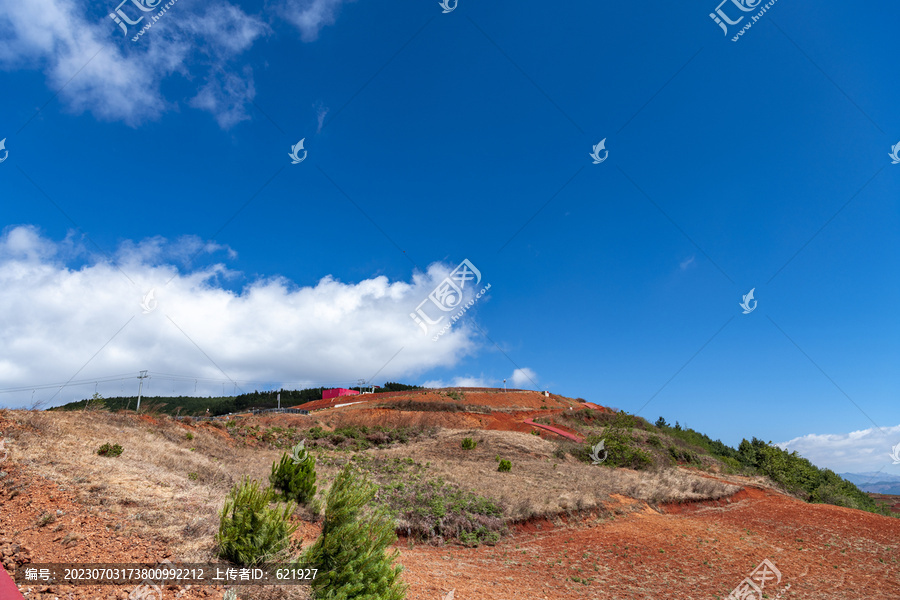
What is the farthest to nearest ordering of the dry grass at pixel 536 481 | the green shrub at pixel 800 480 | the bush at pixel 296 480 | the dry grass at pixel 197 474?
1. the green shrub at pixel 800 480
2. the dry grass at pixel 536 481
3. the bush at pixel 296 480
4. the dry grass at pixel 197 474

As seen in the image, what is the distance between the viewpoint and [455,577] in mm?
8742

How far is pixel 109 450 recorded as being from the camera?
10.7 metres

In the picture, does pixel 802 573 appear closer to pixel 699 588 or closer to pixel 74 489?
pixel 699 588

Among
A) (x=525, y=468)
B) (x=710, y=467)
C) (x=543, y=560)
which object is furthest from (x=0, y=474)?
(x=710, y=467)

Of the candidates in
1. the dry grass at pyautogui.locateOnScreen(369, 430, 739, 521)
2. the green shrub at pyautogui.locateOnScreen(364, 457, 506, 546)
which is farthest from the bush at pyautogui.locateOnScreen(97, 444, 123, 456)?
the dry grass at pyautogui.locateOnScreen(369, 430, 739, 521)

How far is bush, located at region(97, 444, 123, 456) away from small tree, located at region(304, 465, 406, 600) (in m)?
8.45

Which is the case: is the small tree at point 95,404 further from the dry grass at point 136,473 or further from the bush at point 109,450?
the bush at point 109,450

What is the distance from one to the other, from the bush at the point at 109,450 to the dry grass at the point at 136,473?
7.0 inches

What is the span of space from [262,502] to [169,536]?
→ 1433 millimetres

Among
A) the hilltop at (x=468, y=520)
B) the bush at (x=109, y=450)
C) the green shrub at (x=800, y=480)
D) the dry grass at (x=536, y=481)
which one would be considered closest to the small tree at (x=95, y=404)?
the hilltop at (x=468, y=520)

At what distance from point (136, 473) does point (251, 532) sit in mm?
5077

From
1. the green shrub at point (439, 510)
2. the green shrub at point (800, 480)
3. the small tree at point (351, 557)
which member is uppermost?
the small tree at point (351, 557)

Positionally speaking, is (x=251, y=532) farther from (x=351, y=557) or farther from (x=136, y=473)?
(x=136, y=473)

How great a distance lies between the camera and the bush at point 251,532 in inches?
236
